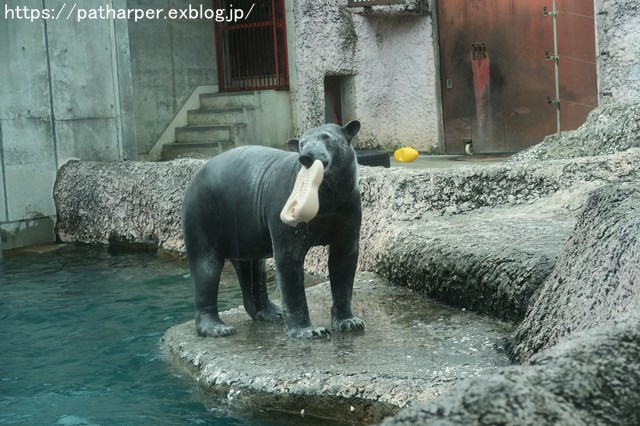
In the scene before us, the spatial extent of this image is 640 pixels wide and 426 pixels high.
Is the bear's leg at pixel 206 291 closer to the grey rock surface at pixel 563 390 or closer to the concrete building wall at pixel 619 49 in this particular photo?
the grey rock surface at pixel 563 390

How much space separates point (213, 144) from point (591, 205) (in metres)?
8.60

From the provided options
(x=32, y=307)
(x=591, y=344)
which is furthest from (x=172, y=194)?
(x=591, y=344)

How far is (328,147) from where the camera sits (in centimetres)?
435

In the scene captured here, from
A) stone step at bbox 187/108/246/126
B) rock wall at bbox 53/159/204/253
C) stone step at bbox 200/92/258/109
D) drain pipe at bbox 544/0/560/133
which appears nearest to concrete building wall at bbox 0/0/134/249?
rock wall at bbox 53/159/204/253

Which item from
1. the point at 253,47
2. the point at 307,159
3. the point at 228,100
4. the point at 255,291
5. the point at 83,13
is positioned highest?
the point at 83,13

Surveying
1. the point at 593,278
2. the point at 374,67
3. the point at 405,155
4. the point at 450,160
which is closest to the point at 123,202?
the point at 405,155

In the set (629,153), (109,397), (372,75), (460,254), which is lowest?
(109,397)

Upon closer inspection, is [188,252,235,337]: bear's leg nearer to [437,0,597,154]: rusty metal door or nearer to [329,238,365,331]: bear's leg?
[329,238,365,331]: bear's leg

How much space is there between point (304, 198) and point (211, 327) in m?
1.07

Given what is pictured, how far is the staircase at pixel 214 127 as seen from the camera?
12.4 meters

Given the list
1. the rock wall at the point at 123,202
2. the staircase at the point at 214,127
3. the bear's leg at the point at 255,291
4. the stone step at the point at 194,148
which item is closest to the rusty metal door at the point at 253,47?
the staircase at the point at 214,127

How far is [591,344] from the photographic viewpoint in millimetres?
2047

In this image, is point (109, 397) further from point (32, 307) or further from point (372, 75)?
point (372, 75)

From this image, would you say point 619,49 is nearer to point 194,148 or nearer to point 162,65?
point 194,148
